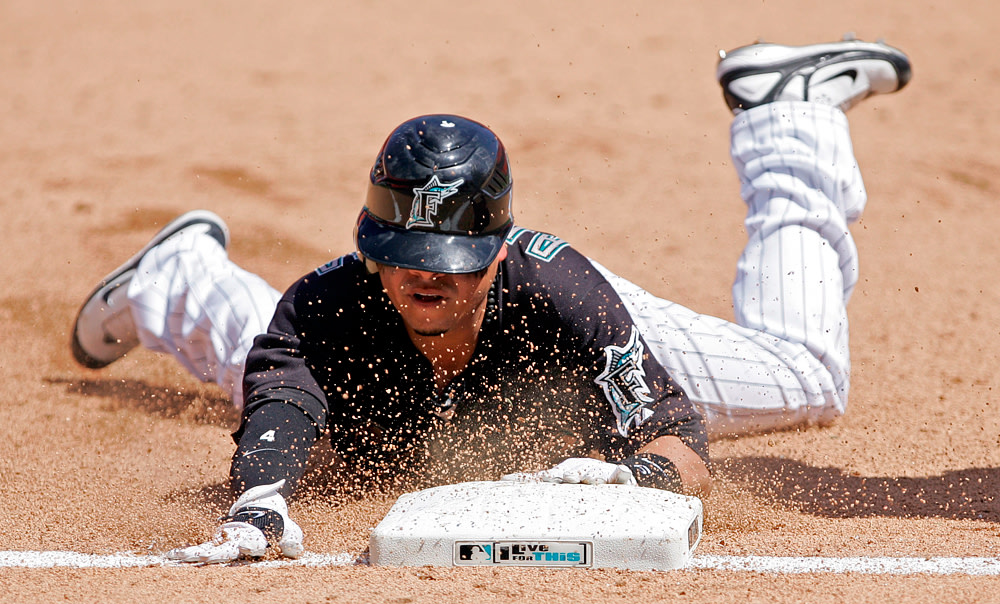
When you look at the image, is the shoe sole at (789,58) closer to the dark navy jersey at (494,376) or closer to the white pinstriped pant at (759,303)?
the white pinstriped pant at (759,303)

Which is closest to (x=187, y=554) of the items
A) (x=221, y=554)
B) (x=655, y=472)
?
(x=221, y=554)

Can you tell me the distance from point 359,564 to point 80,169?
4546 mm

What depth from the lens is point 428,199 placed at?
7.82 ft

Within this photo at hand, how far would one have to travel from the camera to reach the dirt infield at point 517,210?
2.25 m

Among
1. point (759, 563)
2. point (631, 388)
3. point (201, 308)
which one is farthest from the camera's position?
point (201, 308)

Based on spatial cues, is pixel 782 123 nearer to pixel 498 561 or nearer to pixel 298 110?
pixel 498 561

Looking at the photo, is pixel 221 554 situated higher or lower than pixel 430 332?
lower

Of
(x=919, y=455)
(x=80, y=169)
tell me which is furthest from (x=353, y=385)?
(x=80, y=169)

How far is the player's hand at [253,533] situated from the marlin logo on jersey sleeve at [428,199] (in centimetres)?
61

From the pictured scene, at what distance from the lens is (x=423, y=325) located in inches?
93.6

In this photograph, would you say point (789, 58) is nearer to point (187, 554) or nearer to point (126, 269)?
point (126, 269)

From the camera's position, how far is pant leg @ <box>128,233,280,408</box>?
3.25m

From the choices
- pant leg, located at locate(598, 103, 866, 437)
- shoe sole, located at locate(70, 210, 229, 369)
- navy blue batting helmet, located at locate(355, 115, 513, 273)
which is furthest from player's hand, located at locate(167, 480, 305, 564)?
shoe sole, located at locate(70, 210, 229, 369)

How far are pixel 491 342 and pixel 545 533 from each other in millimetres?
732
